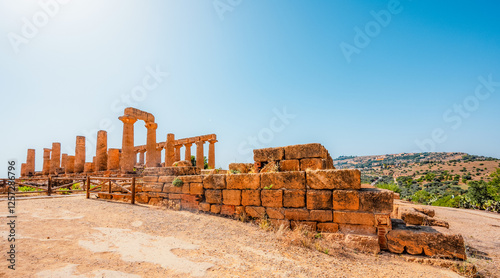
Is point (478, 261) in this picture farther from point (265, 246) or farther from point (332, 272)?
point (265, 246)

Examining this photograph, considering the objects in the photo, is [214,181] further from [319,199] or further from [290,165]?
[319,199]

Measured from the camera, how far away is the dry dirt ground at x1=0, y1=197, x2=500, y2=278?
3.49m

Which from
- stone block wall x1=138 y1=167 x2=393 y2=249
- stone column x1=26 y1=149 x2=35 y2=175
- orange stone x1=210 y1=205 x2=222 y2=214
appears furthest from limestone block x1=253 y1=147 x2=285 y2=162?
stone column x1=26 y1=149 x2=35 y2=175

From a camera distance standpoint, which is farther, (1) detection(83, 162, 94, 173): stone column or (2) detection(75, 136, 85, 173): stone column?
(2) detection(75, 136, 85, 173): stone column

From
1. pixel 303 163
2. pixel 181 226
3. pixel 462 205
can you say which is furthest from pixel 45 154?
pixel 462 205

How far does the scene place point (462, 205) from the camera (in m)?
18.1

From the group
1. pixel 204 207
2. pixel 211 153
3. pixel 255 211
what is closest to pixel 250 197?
pixel 255 211

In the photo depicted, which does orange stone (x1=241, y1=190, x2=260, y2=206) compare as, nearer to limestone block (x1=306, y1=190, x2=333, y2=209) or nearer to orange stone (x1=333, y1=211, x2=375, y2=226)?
limestone block (x1=306, y1=190, x2=333, y2=209)

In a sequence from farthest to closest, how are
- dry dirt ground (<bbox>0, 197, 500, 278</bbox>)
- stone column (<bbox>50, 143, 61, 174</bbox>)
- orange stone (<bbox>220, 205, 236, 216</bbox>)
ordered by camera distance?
1. stone column (<bbox>50, 143, 61, 174</bbox>)
2. orange stone (<bbox>220, 205, 236, 216</bbox>)
3. dry dirt ground (<bbox>0, 197, 500, 278</bbox>)

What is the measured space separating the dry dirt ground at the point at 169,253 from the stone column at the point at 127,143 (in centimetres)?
1073

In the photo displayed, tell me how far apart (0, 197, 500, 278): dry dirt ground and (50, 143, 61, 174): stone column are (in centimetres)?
2483

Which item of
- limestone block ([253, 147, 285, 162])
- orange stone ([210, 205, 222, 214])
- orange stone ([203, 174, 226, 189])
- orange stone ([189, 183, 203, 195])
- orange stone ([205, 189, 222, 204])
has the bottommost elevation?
orange stone ([210, 205, 222, 214])

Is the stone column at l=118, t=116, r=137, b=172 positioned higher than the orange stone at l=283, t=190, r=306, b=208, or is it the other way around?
the stone column at l=118, t=116, r=137, b=172

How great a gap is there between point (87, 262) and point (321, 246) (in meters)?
4.30
